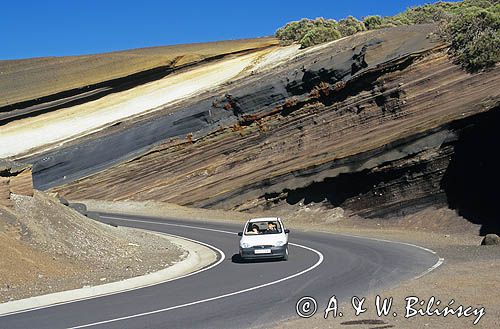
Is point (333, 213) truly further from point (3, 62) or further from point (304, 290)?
point (3, 62)

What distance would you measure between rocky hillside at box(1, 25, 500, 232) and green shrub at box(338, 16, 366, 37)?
10016 mm

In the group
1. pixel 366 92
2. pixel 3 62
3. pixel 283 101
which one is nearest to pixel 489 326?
pixel 366 92

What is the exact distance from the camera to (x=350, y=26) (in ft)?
216

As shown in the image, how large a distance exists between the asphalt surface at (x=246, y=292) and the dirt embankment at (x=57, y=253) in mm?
2021

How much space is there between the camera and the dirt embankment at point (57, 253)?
53.4 ft

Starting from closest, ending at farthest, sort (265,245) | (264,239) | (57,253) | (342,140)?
(57,253) < (265,245) < (264,239) < (342,140)

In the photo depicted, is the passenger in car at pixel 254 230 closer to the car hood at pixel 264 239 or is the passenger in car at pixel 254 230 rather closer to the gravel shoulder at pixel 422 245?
the car hood at pixel 264 239

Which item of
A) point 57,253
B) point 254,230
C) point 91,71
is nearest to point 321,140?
point 254,230

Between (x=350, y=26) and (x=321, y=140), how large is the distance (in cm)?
3004

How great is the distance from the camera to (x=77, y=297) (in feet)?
48.2

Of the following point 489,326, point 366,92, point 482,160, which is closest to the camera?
point 489,326

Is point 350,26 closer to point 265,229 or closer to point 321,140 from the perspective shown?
point 321,140

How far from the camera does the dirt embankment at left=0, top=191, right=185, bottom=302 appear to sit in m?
16.3

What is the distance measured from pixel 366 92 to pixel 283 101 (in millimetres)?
6658
